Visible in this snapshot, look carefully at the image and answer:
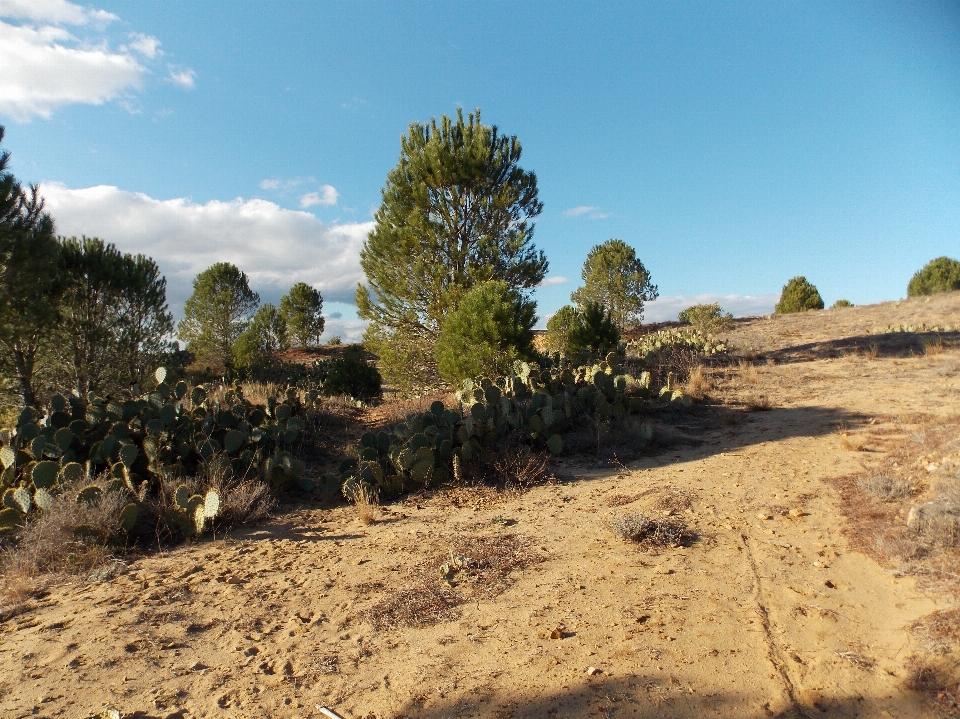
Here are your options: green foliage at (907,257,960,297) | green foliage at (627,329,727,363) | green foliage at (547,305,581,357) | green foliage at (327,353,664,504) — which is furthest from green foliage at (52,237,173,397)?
green foliage at (907,257,960,297)

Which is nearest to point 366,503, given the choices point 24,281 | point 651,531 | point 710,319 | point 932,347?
point 651,531

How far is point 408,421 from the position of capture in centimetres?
680

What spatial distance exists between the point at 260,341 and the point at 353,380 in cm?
1212

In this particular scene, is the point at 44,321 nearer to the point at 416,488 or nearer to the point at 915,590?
the point at 416,488

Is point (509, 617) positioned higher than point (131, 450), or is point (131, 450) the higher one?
point (131, 450)

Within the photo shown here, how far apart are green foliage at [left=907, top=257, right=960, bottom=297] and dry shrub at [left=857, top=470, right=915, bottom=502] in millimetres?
35361

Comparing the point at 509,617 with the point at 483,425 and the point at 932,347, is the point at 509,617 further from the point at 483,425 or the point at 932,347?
the point at 932,347

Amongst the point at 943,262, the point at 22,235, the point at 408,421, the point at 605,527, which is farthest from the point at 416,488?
the point at 943,262

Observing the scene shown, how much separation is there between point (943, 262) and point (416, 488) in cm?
4148

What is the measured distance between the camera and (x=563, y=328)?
53.8ft

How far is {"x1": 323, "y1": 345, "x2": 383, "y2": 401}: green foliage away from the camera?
536 inches

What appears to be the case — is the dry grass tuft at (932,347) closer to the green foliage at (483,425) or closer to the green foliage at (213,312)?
the green foliage at (483,425)

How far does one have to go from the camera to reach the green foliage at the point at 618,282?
23.7m

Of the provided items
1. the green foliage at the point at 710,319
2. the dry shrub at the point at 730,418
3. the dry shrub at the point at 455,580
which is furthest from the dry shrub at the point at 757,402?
the green foliage at the point at 710,319
